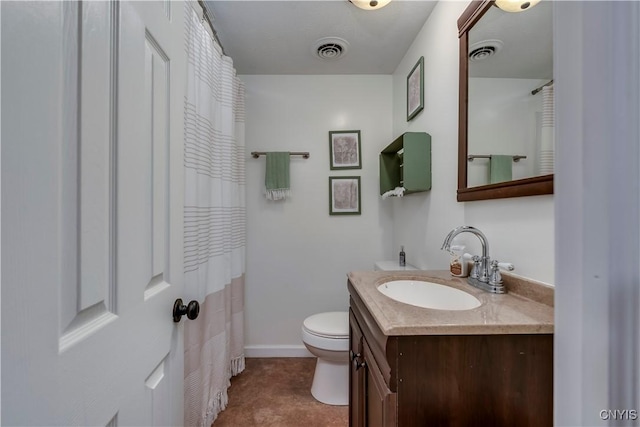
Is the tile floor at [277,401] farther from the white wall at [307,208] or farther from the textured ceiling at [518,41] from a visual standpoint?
the textured ceiling at [518,41]

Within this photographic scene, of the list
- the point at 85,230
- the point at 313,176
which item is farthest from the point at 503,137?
the point at 313,176

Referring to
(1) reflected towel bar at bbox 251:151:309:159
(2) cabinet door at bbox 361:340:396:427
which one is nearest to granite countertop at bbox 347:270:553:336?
(2) cabinet door at bbox 361:340:396:427

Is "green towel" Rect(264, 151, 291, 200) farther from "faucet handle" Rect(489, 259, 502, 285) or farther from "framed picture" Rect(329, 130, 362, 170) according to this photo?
"faucet handle" Rect(489, 259, 502, 285)

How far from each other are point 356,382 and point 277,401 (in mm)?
831

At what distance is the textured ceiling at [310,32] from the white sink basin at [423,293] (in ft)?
4.89

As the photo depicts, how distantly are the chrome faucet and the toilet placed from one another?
0.81 m

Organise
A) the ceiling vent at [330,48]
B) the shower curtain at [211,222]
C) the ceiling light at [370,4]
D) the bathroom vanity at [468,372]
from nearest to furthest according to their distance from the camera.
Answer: the bathroom vanity at [468,372] < the shower curtain at [211,222] < the ceiling light at [370,4] < the ceiling vent at [330,48]

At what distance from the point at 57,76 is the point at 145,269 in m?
0.37

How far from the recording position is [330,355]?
5.06 ft

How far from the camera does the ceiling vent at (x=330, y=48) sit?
1.76 meters

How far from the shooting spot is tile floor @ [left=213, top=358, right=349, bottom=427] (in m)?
1.49

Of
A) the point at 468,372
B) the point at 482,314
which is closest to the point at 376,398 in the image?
the point at 468,372

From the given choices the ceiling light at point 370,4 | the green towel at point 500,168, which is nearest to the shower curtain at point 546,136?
the green towel at point 500,168

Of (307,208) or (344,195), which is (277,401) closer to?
(307,208)
